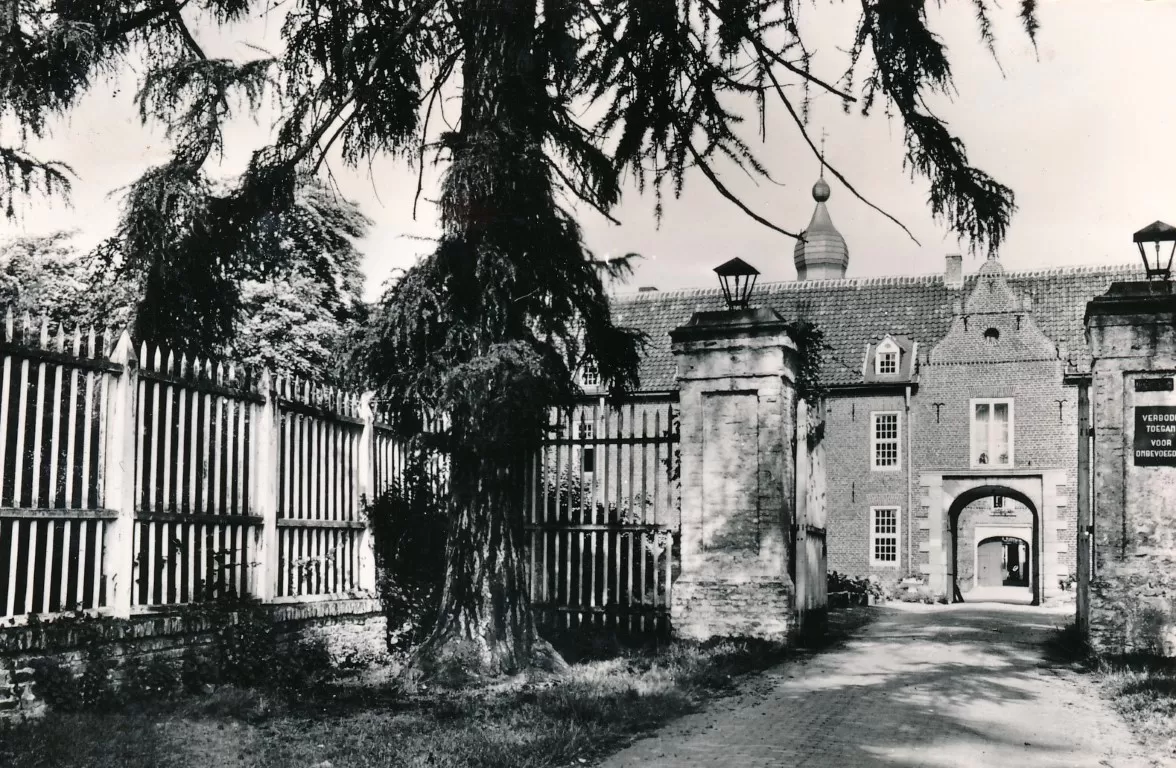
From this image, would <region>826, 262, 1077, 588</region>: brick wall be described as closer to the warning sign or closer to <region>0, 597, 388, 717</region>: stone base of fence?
the warning sign

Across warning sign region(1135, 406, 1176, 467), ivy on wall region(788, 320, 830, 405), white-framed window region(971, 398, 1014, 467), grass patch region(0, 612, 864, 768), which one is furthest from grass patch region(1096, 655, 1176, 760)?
white-framed window region(971, 398, 1014, 467)

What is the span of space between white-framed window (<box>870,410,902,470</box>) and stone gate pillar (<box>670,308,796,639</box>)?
2053cm

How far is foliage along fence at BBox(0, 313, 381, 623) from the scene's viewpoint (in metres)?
6.08

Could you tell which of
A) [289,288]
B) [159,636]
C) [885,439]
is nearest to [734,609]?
[159,636]

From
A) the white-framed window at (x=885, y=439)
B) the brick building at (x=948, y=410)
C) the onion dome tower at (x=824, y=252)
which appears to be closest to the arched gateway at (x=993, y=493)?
the brick building at (x=948, y=410)

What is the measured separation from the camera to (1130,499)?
30.7 ft

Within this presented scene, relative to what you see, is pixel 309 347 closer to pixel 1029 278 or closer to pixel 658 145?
pixel 658 145

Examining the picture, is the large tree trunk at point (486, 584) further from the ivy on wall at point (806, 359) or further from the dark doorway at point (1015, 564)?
the dark doorway at point (1015, 564)

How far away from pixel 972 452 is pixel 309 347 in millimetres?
18639

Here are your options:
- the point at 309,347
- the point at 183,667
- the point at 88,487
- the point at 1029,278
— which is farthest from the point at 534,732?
the point at 1029,278

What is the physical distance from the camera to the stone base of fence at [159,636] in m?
5.66

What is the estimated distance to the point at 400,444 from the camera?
35.1 ft

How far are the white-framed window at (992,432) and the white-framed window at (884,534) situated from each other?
265cm

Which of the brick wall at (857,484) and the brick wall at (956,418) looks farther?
the brick wall at (857,484)
